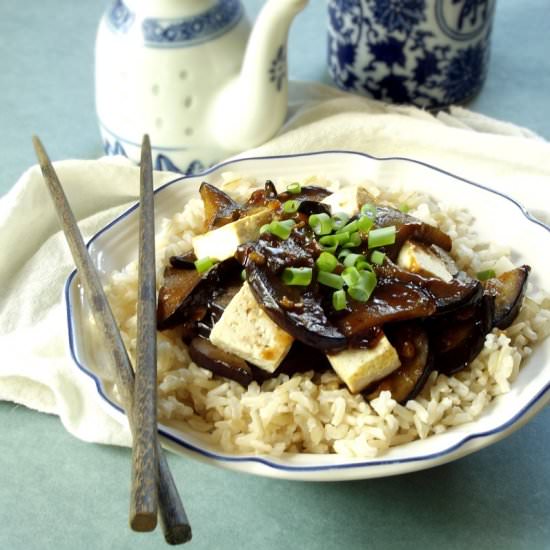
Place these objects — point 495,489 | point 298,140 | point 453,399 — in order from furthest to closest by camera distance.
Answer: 1. point 298,140
2. point 495,489
3. point 453,399

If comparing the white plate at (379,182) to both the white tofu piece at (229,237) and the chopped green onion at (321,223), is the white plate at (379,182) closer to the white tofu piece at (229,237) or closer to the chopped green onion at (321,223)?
the white tofu piece at (229,237)

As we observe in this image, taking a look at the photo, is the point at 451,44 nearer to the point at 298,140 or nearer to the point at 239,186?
the point at 298,140

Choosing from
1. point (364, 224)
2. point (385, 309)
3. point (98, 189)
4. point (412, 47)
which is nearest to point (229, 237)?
Answer: point (364, 224)

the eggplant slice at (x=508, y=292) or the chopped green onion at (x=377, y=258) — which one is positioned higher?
the chopped green onion at (x=377, y=258)

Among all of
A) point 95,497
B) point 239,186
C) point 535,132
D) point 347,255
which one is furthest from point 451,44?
point 95,497

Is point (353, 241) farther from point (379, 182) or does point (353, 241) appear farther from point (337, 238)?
point (379, 182)

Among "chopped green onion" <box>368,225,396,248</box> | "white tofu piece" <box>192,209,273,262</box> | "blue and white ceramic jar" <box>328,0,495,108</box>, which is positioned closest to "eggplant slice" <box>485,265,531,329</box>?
"chopped green onion" <box>368,225,396,248</box>

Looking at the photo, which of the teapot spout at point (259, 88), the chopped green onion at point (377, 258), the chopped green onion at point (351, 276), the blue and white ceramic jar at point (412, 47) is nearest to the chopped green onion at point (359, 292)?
the chopped green onion at point (351, 276)
